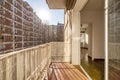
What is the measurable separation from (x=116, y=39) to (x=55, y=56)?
19.5 ft

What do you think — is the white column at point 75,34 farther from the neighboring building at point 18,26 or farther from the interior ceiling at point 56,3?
the neighboring building at point 18,26

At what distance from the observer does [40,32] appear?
9.33 meters

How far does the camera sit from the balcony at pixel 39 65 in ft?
5.76

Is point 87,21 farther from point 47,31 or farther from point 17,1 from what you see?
point 17,1

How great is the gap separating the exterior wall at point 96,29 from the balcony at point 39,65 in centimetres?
173

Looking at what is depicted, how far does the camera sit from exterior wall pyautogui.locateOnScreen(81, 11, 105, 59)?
28.2ft

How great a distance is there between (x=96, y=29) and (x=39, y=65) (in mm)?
5330

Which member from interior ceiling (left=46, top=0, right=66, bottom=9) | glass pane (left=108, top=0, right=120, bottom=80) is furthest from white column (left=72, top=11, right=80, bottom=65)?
glass pane (left=108, top=0, right=120, bottom=80)

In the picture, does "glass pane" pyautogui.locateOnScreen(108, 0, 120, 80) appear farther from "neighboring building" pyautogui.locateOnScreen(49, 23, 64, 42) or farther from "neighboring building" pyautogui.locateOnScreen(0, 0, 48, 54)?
"neighboring building" pyautogui.locateOnScreen(49, 23, 64, 42)

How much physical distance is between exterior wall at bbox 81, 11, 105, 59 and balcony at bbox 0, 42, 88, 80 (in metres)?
1.73

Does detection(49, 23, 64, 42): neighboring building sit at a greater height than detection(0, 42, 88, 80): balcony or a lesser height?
greater

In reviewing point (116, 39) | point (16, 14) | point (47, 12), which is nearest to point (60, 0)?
point (47, 12)

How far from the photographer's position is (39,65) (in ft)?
13.3

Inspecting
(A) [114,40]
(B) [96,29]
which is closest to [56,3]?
(B) [96,29]
